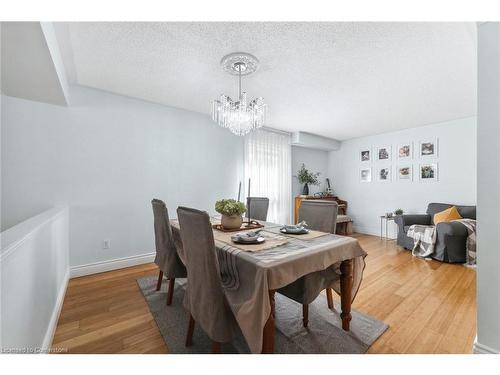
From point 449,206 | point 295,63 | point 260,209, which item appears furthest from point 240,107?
point 449,206

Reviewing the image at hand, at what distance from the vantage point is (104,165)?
281 cm

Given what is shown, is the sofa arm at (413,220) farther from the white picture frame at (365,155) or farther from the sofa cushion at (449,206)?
the white picture frame at (365,155)

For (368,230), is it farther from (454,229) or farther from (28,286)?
(28,286)

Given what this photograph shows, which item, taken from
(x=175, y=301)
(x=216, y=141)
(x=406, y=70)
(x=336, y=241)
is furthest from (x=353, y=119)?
(x=175, y=301)

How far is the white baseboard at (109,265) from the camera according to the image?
264cm

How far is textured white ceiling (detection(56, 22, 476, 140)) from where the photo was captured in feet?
5.58

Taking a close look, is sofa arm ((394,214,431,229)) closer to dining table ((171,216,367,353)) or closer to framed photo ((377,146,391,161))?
framed photo ((377,146,391,161))

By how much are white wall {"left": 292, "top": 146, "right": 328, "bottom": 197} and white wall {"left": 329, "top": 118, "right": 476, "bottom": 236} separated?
24 cm

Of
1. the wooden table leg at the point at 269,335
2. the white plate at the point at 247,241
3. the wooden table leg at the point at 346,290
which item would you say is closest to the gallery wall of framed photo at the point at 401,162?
the wooden table leg at the point at 346,290

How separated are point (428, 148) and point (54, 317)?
5.90 m

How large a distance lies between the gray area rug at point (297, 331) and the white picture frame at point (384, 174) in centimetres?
385

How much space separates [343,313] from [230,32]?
2308 millimetres

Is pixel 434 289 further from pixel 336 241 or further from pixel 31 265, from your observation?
pixel 31 265

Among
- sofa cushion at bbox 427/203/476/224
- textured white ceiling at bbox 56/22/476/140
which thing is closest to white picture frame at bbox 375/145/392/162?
sofa cushion at bbox 427/203/476/224
